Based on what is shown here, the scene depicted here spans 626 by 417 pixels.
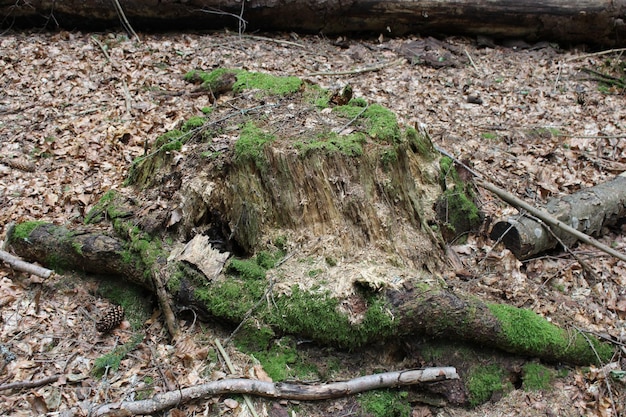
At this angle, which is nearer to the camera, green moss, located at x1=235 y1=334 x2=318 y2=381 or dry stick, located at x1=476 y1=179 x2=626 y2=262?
green moss, located at x1=235 y1=334 x2=318 y2=381

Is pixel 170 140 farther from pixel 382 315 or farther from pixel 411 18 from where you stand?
pixel 411 18

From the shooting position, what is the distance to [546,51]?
1052 centimetres

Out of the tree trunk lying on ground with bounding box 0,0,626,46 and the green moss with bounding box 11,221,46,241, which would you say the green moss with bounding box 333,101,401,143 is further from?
the tree trunk lying on ground with bounding box 0,0,626,46

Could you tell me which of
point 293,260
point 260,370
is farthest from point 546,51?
point 260,370

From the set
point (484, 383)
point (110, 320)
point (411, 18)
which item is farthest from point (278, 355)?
point (411, 18)

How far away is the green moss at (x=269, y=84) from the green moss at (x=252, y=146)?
51.6 inches

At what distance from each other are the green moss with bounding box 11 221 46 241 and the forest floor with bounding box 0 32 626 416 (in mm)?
336

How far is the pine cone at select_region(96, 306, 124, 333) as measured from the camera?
4539mm

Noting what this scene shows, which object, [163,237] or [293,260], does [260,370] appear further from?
[163,237]

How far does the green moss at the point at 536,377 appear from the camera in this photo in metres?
4.59

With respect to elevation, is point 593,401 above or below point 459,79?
below

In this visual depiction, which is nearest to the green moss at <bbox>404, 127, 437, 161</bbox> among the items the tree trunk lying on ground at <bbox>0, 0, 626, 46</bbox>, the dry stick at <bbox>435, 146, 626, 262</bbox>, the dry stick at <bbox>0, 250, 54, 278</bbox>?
the dry stick at <bbox>435, 146, 626, 262</bbox>

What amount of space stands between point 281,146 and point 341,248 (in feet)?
3.66

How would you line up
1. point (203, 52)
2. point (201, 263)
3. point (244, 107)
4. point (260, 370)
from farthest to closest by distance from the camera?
point (203, 52)
point (244, 107)
point (201, 263)
point (260, 370)
